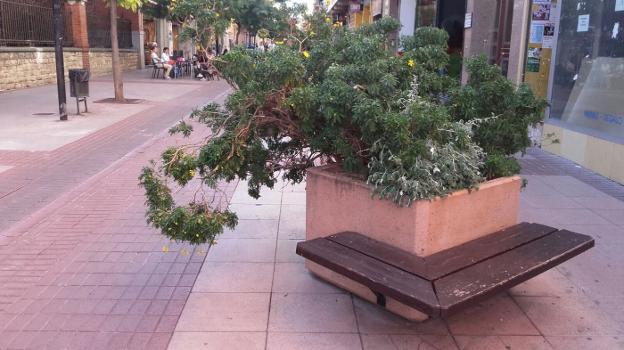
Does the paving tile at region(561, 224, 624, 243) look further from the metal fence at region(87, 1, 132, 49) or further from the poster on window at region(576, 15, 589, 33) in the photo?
the metal fence at region(87, 1, 132, 49)

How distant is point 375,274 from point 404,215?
54cm

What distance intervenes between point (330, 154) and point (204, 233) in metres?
1.17

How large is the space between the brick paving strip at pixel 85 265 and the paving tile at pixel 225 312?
10 cm

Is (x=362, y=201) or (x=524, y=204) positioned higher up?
(x=362, y=201)

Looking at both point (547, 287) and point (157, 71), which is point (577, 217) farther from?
point (157, 71)

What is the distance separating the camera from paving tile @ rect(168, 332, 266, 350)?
356 cm

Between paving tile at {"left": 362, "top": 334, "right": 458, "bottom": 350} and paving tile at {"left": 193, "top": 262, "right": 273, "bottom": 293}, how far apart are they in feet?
3.37

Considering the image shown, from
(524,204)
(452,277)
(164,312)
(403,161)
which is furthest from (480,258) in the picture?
(524,204)

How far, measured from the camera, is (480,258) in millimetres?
3619

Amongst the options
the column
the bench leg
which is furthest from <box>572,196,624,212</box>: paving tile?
the column

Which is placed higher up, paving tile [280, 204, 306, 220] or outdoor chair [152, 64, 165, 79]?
outdoor chair [152, 64, 165, 79]

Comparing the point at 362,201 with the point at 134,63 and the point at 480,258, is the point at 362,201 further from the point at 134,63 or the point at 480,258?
the point at 134,63

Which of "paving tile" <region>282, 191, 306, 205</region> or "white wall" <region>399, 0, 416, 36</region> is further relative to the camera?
"white wall" <region>399, 0, 416, 36</region>

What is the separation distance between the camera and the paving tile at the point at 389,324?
3768mm
